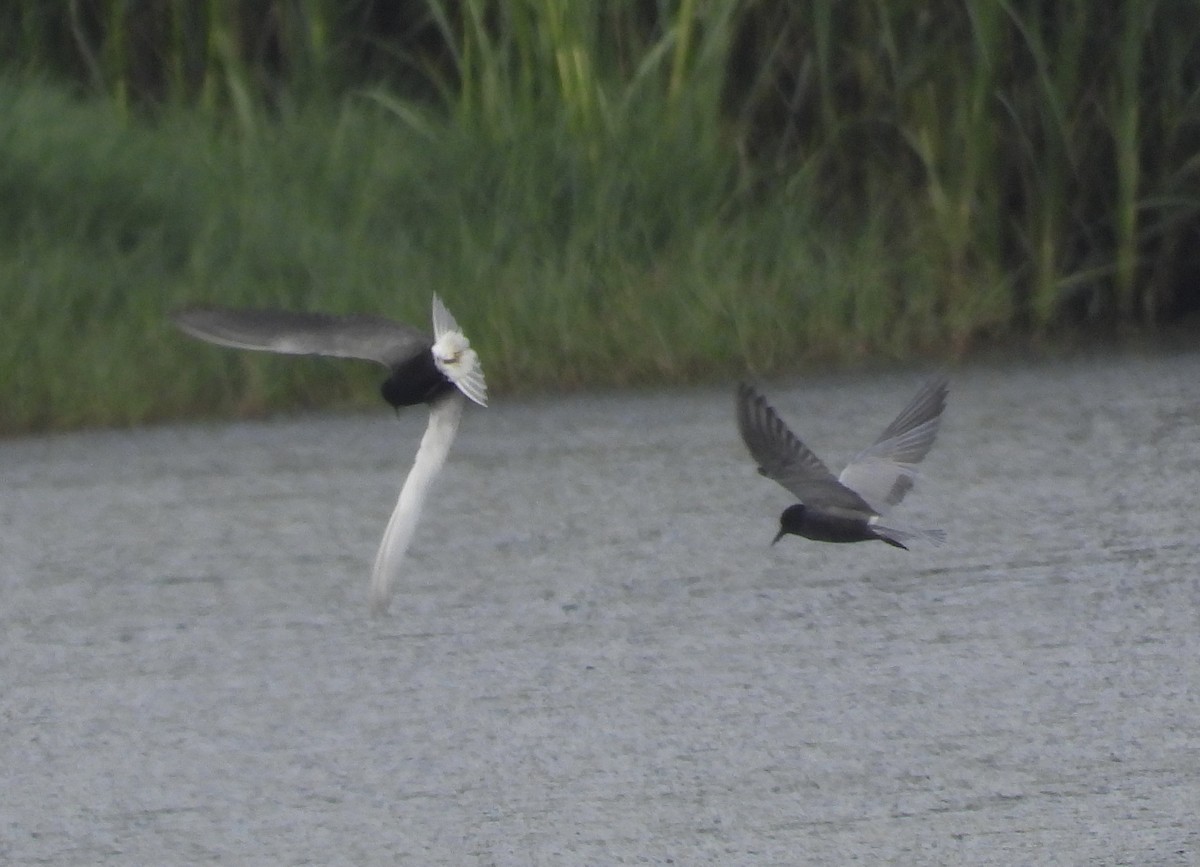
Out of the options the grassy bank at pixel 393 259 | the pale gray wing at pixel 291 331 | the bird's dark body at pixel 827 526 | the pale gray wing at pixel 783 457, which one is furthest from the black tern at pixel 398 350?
the grassy bank at pixel 393 259

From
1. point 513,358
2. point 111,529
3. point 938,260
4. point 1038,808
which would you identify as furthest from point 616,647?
point 938,260

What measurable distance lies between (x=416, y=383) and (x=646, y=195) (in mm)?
2624

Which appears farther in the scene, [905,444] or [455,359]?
[905,444]

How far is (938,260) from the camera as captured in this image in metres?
5.41

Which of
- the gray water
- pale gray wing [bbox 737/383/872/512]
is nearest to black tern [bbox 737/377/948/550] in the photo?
pale gray wing [bbox 737/383/872/512]

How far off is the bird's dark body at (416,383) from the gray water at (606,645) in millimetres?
439

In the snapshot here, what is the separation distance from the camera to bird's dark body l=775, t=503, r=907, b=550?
287cm

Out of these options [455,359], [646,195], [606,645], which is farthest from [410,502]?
[646,195]

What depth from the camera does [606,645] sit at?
348 centimetres

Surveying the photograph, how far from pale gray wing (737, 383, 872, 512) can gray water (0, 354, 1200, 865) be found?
0.30 metres

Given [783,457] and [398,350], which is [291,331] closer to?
[398,350]

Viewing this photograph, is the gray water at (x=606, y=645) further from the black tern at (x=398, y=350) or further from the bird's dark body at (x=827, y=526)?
the black tern at (x=398, y=350)

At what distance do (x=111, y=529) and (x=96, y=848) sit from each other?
4.94 feet

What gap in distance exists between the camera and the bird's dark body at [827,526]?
2865mm
